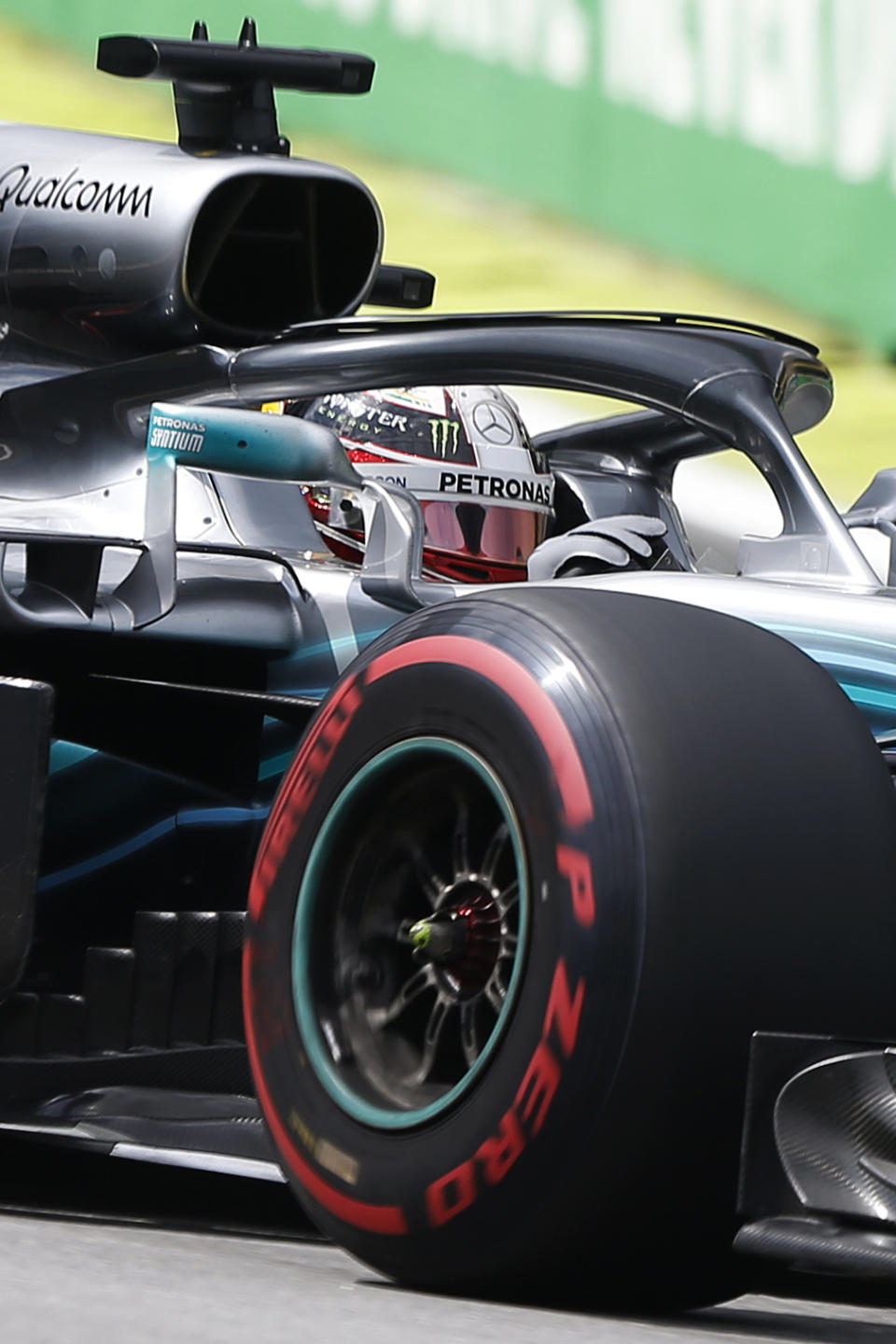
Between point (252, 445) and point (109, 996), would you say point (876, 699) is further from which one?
point (109, 996)

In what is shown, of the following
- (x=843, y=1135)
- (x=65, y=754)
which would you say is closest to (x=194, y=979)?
(x=65, y=754)

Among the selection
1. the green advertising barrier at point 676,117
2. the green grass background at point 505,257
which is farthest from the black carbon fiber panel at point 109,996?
the green advertising barrier at point 676,117

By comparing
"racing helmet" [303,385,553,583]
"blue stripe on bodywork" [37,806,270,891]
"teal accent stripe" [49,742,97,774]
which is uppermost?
"racing helmet" [303,385,553,583]

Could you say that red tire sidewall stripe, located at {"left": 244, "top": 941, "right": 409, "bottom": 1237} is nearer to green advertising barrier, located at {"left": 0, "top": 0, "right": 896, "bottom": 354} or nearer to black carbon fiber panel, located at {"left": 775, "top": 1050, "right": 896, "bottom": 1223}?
black carbon fiber panel, located at {"left": 775, "top": 1050, "right": 896, "bottom": 1223}

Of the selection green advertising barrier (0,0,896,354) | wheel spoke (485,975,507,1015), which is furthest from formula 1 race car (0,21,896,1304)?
green advertising barrier (0,0,896,354)

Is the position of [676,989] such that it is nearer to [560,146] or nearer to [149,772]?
[149,772]

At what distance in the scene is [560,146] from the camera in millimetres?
11211

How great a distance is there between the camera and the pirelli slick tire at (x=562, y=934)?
2590 mm

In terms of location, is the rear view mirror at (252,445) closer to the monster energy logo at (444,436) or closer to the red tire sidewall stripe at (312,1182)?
the monster energy logo at (444,436)

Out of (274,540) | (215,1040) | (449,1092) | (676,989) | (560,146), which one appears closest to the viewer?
(676,989)

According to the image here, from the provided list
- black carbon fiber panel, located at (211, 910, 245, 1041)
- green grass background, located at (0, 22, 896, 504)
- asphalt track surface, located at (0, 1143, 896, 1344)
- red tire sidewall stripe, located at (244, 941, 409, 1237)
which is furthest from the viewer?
green grass background, located at (0, 22, 896, 504)

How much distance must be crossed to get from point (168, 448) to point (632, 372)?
0.74 meters

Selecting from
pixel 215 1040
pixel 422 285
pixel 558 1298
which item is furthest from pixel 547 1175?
pixel 422 285

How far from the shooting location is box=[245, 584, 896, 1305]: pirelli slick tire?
2.59 metres
